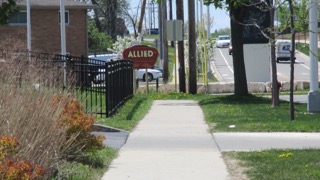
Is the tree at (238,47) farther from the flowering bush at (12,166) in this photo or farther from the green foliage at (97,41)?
the green foliage at (97,41)

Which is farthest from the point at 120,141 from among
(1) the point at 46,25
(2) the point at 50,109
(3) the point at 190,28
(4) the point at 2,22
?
(1) the point at 46,25

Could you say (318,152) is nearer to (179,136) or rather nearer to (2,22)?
(179,136)

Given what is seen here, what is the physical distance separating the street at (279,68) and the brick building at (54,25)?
9.22 meters

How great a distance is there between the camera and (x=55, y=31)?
49.5m

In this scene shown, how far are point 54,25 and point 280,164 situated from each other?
39409 mm

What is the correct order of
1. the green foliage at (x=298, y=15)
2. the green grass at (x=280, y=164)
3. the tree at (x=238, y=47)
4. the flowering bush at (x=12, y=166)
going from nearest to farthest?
1. the flowering bush at (x=12, y=166)
2. the green grass at (x=280, y=164)
3. the green foliage at (x=298, y=15)
4. the tree at (x=238, y=47)

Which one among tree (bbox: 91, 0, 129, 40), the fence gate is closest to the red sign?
the fence gate

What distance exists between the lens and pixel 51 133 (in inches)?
359

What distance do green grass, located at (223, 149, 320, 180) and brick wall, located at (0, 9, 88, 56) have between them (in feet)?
122

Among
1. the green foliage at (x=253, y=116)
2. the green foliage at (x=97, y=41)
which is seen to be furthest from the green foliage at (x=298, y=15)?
the green foliage at (x=97, y=41)

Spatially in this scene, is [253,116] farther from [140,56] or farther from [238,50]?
[140,56]

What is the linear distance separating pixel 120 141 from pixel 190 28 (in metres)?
17.9

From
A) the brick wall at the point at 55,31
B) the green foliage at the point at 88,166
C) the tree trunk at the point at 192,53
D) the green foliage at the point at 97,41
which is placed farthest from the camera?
the green foliage at the point at 97,41

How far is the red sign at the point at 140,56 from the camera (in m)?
31.0
